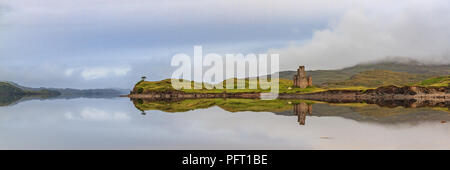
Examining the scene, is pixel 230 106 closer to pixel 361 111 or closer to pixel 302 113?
pixel 302 113

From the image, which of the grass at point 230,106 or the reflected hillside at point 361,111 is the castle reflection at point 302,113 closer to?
the reflected hillside at point 361,111

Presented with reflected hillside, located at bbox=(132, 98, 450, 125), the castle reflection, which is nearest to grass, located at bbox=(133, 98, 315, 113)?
reflected hillside, located at bbox=(132, 98, 450, 125)

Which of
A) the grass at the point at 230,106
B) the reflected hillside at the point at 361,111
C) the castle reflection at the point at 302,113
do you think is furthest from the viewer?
the grass at the point at 230,106

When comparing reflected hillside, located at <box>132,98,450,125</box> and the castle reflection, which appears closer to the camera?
the castle reflection

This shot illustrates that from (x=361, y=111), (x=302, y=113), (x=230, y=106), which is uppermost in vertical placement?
(x=302, y=113)

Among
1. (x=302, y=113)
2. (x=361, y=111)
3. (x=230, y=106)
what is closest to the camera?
(x=302, y=113)

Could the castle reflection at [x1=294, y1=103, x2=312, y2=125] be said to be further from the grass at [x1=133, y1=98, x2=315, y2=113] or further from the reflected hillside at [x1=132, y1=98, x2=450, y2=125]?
the grass at [x1=133, y1=98, x2=315, y2=113]

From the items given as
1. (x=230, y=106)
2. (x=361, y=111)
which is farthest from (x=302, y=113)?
(x=230, y=106)

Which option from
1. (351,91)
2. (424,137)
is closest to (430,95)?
(351,91)

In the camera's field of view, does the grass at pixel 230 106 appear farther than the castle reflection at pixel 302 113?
Yes

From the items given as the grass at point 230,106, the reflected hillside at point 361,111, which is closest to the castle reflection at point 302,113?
the reflected hillside at point 361,111
